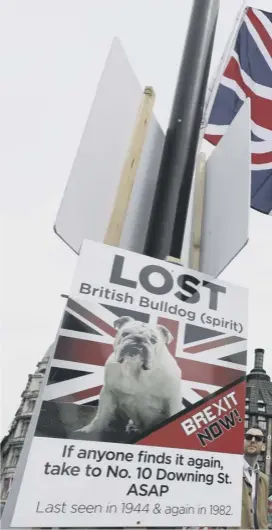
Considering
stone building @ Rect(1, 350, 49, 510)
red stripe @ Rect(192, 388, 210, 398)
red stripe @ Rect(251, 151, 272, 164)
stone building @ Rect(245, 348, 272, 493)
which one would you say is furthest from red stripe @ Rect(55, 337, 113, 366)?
stone building @ Rect(245, 348, 272, 493)

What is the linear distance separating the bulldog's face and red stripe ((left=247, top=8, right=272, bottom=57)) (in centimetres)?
522

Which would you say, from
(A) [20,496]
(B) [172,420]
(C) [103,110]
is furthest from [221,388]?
(C) [103,110]

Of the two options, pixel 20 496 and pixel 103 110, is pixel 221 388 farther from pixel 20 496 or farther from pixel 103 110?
pixel 103 110

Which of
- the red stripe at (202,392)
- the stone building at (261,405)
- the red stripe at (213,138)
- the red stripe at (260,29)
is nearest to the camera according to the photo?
the red stripe at (202,392)

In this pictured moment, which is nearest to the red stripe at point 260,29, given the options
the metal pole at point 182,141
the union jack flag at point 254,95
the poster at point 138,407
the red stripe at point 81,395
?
the union jack flag at point 254,95

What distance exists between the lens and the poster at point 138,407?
120cm

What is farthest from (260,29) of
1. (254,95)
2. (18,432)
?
(18,432)

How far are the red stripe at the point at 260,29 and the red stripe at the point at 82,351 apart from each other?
5.40 metres

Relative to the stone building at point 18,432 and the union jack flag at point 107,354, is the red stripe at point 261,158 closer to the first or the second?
the union jack flag at point 107,354

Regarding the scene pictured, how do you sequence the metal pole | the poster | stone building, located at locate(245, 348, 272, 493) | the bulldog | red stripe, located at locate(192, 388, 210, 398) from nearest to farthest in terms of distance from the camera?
the poster < the bulldog < red stripe, located at locate(192, 388, 210, 398) < the metal pole < stone building, located at locate(245, 348, 272, 493)

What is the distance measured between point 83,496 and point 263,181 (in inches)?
186

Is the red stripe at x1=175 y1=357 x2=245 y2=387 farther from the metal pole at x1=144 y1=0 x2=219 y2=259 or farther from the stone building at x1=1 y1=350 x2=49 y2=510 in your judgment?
the stone building at x1=1 y1=350 x2=49 y2=510

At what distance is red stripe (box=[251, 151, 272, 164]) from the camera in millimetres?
5066

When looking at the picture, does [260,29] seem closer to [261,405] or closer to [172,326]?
[172,326]
